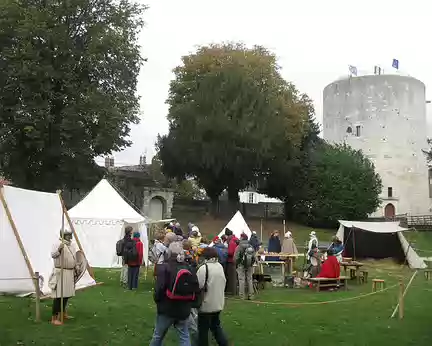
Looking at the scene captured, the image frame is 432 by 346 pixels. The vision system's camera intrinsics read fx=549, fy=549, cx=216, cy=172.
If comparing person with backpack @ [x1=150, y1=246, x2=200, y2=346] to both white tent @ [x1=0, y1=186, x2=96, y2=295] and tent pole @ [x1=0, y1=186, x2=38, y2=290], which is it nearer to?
white tent @ [x1=0, y1=186, x2=96, y2=295]

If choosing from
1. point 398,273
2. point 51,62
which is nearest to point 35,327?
point 398,273

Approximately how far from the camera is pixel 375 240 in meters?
26.2

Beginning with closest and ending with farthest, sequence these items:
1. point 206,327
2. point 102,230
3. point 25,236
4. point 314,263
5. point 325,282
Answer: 1. point 206,327
2. point 25,236
3. point 325,282
4. point 314,263
5. point 102,230

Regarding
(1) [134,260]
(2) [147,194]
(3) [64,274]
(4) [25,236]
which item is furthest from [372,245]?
(2) [147,194]

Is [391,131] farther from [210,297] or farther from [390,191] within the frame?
[210,297]

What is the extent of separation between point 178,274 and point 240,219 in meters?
19.3

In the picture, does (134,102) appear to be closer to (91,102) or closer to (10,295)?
(91,102)

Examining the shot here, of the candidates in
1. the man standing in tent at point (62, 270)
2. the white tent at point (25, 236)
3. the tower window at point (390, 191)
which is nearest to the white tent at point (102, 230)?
the white tent at point (25, 236)

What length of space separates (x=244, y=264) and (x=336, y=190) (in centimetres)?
3118

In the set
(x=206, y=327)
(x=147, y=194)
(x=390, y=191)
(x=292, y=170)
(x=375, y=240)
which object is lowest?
(x=206, y=327)

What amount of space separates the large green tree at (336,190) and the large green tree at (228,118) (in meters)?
3.44

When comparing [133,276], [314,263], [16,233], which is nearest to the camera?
[16,233]

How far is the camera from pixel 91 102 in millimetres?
30734

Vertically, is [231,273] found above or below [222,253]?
below
